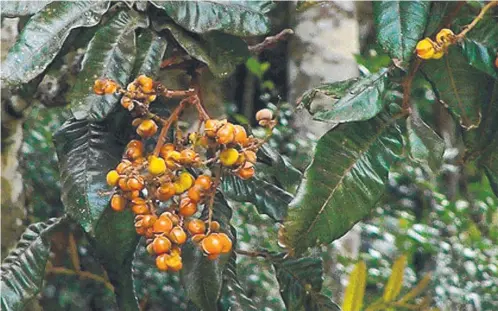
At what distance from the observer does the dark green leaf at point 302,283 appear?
2.88ft

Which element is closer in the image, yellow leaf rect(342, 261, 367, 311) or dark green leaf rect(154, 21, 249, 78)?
dark green leaf rect(154, 21, 249, 78)

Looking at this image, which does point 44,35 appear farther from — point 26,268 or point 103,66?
point 26,268

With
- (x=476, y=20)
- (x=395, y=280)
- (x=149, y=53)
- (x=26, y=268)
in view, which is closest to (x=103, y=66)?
(x=149, y=53)

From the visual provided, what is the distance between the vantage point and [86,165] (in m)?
0.80

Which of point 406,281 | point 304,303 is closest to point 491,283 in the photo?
point 406,281

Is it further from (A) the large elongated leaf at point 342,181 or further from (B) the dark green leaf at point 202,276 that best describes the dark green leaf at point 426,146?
(B) the dark green leaf at point 202,276

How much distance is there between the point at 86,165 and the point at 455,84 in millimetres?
393

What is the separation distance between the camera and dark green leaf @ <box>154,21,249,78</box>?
0.80 metres

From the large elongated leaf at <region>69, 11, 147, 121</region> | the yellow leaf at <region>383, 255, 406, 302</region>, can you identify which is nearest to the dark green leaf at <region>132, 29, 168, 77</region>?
the large elongated leaf at <region>69, 11, 147, 121</region>

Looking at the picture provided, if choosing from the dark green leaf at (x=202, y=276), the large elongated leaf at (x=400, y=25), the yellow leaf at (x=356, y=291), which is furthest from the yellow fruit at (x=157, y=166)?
the yellow leaf at (x=356, y=291)

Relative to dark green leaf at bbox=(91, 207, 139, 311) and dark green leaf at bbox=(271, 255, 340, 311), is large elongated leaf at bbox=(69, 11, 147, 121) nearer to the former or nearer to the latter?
dark green leaf at bbox=(91, 207, 139, 311)

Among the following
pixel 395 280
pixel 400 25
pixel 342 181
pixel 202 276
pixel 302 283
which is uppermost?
pixel 400 25

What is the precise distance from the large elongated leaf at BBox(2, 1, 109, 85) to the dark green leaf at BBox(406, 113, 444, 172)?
0.35 meters

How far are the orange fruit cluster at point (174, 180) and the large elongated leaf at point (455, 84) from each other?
0.65ft
